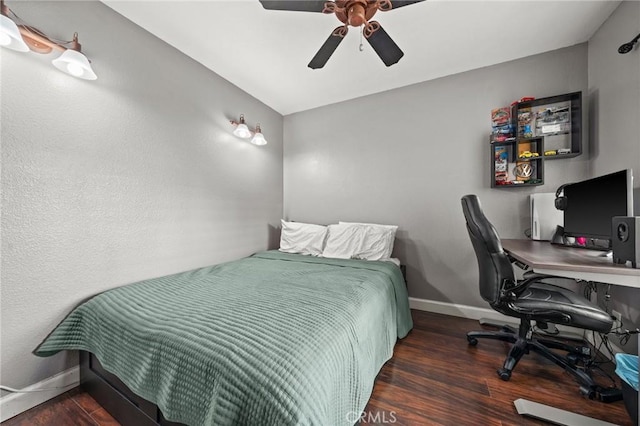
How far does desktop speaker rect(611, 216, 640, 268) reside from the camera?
3.31 ft

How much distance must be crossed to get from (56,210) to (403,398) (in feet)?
7.76

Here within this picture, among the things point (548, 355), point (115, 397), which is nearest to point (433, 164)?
point (548, 355)

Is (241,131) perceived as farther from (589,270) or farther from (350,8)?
(589,270)

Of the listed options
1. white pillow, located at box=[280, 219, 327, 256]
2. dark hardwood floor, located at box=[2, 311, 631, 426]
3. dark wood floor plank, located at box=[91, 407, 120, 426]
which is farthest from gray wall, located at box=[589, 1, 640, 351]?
dark wood floor plank, located at box=[91, 407, 120, 426]

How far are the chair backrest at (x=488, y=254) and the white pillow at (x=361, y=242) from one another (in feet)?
2.95

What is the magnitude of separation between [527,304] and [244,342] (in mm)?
1645

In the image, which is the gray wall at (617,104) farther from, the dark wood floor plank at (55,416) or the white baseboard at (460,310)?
the dark wood floor plank at (55,416)

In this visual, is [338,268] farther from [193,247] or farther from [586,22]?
[586,22]

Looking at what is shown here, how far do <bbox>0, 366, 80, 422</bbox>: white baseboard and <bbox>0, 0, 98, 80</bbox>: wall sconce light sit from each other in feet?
6.03

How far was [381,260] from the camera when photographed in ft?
7.74

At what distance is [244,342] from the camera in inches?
35.4

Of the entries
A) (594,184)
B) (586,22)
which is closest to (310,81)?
(586,22)

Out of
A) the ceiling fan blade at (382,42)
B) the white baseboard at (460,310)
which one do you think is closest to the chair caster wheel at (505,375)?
the white baseboard at (460,310)

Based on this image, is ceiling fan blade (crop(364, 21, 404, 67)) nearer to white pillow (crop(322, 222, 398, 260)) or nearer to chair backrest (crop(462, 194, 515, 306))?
chair backrest (crop(462, 194, 515, 306))
